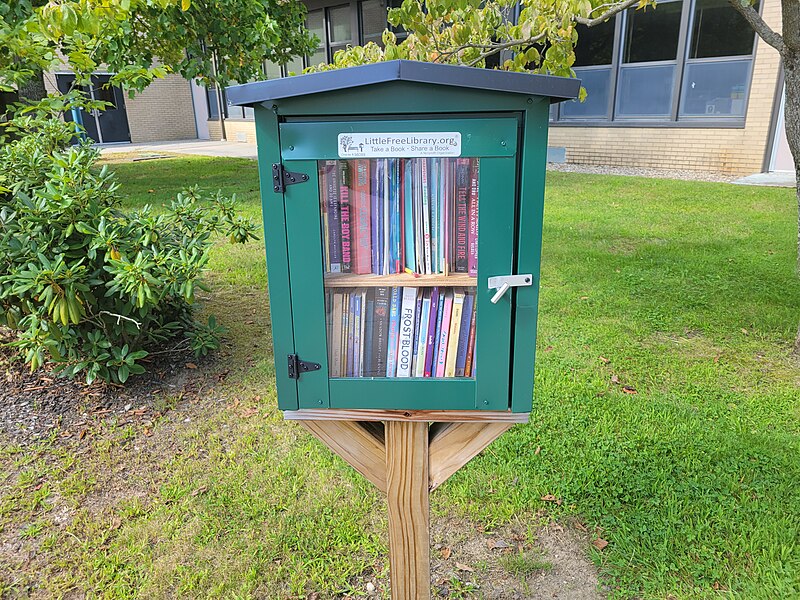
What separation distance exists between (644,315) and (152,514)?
361 centimetres

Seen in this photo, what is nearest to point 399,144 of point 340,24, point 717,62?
point 717,62

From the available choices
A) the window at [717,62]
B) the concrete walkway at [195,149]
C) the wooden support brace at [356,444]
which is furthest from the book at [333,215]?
the concrete walkway at [195,149]

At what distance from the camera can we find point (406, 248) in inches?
64.2

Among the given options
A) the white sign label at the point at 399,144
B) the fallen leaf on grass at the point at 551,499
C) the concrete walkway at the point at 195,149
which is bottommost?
the fallen leaf on grass at the point at 551,499

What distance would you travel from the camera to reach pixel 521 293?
1.58 meters

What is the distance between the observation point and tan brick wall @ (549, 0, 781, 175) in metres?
9.57

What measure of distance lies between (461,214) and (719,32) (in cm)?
1084

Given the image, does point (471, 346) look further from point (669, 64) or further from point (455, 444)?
point (669, 64)

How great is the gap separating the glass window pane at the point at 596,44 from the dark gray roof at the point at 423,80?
36.9ft

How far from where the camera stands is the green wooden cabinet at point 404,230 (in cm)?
146

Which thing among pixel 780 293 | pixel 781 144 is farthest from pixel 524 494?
→ pixel 781 144

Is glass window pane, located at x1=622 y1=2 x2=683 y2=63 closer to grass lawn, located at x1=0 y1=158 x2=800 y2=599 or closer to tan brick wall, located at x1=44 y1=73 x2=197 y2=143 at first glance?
grass lawn, located at x1=0 y1=158 x2=800 y2=599

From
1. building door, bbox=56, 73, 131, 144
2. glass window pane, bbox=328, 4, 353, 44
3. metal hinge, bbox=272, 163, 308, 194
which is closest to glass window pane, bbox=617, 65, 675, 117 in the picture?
glass window pane, bbox=328, 4, 353, 44

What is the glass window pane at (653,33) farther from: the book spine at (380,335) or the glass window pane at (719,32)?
the book spine at (380,335)
